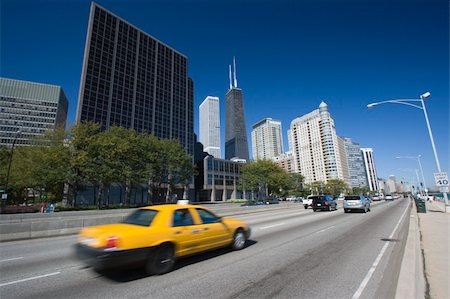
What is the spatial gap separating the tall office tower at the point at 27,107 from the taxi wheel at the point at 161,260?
12136 cm

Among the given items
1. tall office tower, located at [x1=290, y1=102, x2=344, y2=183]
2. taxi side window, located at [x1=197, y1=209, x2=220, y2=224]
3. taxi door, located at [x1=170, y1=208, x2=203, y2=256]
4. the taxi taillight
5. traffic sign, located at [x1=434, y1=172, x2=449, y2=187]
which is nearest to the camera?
the taxi taillight

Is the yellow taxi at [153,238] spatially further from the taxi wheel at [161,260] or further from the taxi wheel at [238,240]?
the taxi wheel at [238,240]

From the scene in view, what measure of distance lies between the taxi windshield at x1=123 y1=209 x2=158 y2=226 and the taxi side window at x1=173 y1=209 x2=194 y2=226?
0.50 meters

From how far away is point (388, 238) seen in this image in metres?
9.98

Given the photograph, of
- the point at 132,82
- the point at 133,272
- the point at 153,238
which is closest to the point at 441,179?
the point at 153,238

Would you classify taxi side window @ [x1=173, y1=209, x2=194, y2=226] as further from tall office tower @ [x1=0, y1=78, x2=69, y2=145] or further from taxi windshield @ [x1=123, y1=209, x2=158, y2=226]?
tall office tower @ [x1=0, y1=78, x2=69, y2=145]

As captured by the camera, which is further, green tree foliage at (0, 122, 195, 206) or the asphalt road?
green tree foliage at (0, 122, 195, 206)

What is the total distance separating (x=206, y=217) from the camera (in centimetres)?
680

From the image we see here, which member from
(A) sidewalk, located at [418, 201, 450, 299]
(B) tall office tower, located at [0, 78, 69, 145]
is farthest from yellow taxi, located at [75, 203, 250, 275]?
(B) tall office tower, located at [0, 78, 69, 145]

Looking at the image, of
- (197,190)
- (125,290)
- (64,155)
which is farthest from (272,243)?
(197,190)

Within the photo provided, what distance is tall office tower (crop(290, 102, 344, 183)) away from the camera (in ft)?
525

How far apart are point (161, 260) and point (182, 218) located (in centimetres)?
107

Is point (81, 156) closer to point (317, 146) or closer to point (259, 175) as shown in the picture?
point (259, 175)

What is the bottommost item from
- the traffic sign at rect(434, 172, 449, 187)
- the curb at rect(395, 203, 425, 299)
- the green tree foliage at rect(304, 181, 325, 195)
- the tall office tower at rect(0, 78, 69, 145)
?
the curb at rect(395, 203, 425, 299)
